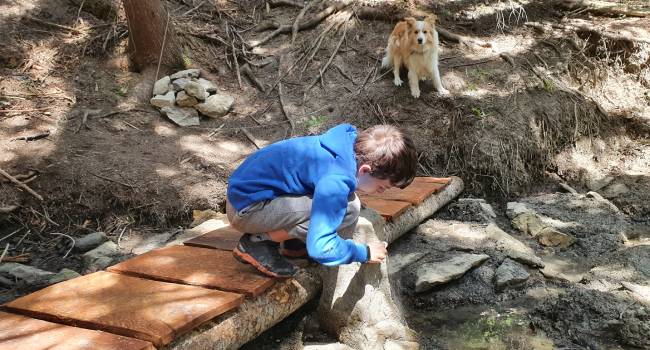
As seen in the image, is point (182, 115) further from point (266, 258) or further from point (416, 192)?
point (266, 258)

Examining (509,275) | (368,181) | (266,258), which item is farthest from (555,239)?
(266,258)

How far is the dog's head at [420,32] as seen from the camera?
6605 millimetres

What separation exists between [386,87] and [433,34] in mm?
840

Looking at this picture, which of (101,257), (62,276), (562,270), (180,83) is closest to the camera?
(62,276)

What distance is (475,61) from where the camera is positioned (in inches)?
292

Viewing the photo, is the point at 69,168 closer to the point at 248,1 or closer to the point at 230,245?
the point at 230,245

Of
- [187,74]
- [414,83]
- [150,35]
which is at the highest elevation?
[150,35]


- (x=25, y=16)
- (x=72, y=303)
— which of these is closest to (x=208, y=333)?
(x=72, y=303)

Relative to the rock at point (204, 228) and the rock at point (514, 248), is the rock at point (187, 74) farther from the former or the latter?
the rock at point (514, 248)

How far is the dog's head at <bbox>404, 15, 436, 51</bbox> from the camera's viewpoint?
6605 mm

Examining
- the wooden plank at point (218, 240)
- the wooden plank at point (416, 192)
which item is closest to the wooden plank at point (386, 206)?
the wooden plank at point (416, 192)

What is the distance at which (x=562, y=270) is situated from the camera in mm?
4293

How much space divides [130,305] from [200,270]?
53 centimetres

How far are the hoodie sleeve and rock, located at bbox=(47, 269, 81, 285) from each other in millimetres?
2421
